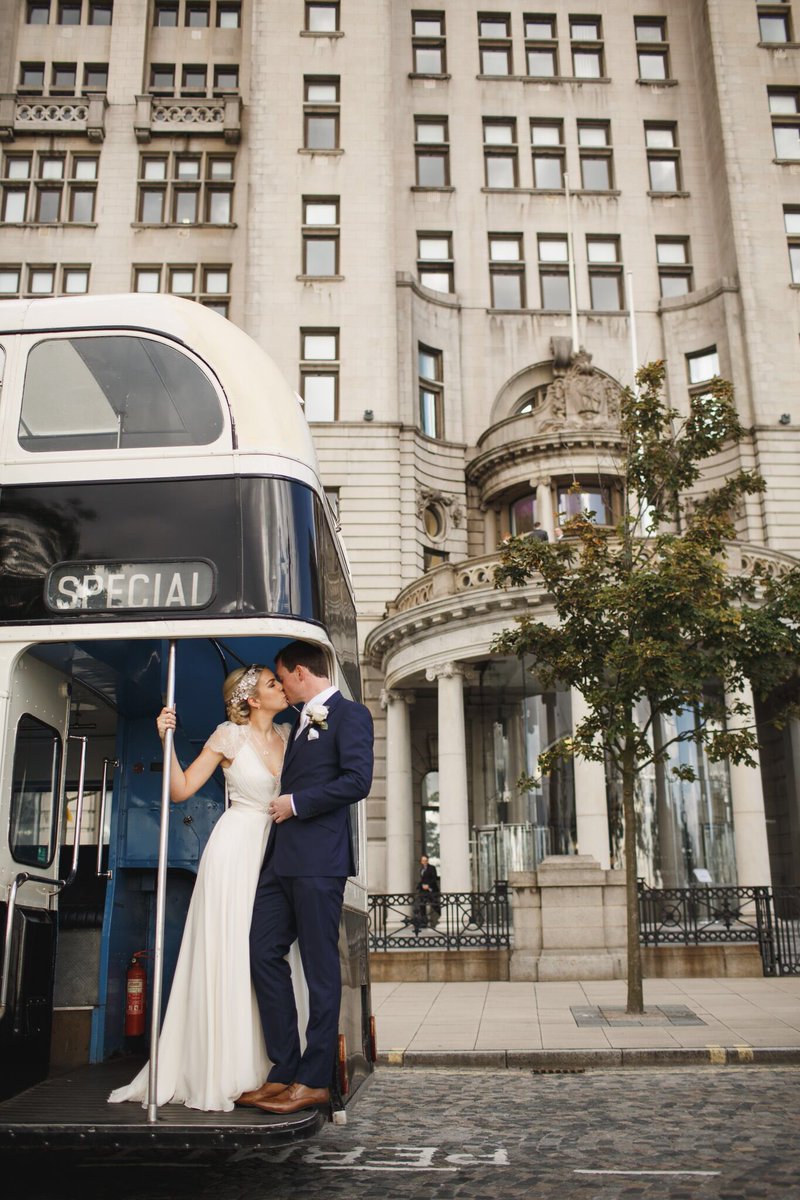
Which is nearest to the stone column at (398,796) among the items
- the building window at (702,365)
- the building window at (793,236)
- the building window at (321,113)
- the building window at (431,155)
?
the building window at (702,365)

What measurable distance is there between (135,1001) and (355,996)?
1592 mm

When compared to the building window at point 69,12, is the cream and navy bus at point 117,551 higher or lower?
lower

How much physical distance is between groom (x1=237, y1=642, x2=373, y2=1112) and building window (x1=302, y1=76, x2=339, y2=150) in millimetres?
34282

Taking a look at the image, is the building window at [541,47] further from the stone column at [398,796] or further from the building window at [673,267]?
the stone column at [398,796]

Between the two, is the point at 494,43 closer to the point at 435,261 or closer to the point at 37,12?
the point at 435,261

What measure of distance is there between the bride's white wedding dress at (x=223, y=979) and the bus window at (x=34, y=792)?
1015mm

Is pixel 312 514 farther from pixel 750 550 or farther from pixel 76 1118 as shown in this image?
pixel 750 550

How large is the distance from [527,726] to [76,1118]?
2235 cm

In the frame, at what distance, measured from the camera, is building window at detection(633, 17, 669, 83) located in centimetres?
4023

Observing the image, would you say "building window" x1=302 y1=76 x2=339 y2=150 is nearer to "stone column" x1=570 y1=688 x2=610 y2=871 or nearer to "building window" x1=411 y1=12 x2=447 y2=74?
"building window" x1=411 y1=12 x2=447 y2=74

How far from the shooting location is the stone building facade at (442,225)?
32844 mm

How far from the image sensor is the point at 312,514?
6.12 meters

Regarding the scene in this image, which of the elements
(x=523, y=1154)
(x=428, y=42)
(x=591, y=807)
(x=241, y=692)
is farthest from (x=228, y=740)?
(x=428, y=42)

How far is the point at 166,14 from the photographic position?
41.2 m
